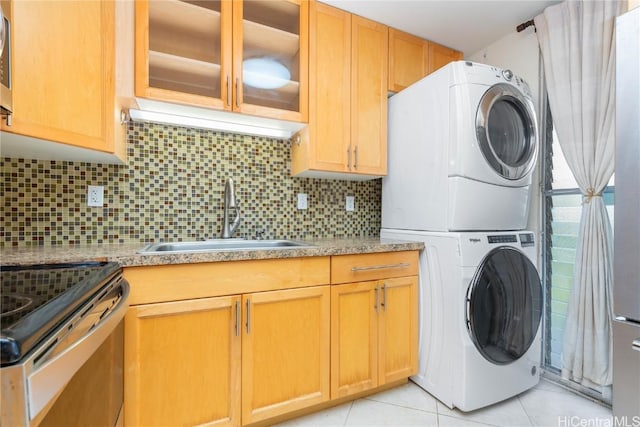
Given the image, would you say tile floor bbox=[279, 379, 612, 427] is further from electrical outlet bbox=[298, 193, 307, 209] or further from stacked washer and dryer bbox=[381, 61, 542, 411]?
electrical outlet bbox=[298, 193, 307, 209]

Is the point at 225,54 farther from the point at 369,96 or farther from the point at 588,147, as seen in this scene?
the point at 588,147

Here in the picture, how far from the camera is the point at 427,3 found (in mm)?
1849

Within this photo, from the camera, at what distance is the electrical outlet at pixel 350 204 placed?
228cm

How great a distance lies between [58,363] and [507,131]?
2.12 m

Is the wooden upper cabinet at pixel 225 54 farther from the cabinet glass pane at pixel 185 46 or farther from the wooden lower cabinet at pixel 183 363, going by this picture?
the wooden lower cabinet at pixel 183 363

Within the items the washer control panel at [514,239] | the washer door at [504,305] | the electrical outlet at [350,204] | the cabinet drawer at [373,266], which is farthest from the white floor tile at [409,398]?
the electrical outlet at [350,204]

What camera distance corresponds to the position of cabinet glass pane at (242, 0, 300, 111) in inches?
66.6

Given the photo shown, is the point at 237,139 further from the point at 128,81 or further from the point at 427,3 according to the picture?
the point at 427,3

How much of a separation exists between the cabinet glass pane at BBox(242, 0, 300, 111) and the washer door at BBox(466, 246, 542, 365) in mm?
1472

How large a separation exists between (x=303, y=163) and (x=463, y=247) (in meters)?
1.06

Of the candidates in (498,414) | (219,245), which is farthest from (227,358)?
(498,414)

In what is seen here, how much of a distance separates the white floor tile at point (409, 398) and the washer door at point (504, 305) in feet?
1.38

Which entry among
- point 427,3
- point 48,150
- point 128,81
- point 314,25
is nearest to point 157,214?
point 48,150

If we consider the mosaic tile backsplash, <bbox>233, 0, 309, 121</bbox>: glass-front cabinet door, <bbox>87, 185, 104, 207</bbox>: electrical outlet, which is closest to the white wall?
the mosaic tile backsplash
